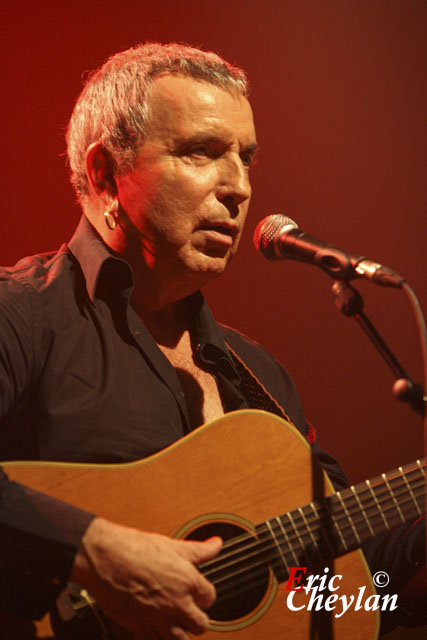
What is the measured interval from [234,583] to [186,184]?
1182 mm

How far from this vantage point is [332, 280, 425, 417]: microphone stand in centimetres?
137

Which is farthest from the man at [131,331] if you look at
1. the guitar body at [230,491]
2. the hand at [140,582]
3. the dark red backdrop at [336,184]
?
the dark red backdrop at [336,184]

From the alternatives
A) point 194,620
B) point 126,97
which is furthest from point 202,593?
point 126,97

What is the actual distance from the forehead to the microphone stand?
0.78 m

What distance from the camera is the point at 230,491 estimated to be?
5.18 ft

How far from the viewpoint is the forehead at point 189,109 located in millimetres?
1966

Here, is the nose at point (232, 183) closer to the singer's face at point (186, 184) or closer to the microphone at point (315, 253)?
the singer's face at point (186, 184)

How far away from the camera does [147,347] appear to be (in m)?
1.89

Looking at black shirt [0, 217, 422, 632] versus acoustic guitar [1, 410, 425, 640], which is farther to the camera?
acoustic guitar [1, 410, 425, 640]

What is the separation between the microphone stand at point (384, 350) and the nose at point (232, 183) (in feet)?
2.07

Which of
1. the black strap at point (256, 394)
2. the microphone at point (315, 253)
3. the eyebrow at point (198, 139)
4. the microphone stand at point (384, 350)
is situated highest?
the eyebrow at point (198, 139)

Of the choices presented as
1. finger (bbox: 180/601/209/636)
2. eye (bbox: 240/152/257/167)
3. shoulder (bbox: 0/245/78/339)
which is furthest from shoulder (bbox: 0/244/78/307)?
finger (bbox: 180/601/209/636)

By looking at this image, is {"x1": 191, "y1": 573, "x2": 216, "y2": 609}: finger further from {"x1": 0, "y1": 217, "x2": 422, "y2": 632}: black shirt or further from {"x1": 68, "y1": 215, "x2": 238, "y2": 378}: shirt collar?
{"x1": 68, "y1": 215, "x2": 238, "y2": 378}: shirt collar

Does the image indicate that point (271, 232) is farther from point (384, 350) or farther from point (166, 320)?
point (166, 320)
